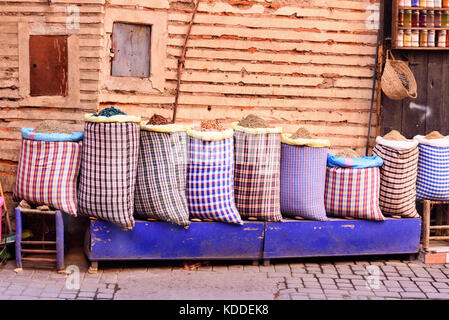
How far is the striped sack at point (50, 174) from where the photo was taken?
5816 millimetres

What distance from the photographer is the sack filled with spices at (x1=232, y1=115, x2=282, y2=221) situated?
6062 millimetres

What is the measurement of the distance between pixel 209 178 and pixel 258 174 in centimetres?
53

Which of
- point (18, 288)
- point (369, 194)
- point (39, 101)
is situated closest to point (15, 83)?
point (39, 101)

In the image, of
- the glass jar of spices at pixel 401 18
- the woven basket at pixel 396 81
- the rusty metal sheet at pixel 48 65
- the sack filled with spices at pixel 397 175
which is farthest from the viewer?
the glass jar of spices at pixel 401 18

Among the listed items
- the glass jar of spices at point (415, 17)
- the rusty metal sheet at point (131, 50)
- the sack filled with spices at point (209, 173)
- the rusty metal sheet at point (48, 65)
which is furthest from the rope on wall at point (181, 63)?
the glass jar of spices at point (415, 17)

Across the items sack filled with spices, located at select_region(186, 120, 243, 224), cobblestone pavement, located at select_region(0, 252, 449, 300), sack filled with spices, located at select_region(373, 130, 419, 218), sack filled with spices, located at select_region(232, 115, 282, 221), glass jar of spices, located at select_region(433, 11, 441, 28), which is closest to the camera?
cobblestone pavement, located at select_region(0, 252, 449, 300)

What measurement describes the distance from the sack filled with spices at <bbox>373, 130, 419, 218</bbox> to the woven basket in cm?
72

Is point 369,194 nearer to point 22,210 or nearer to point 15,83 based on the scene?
point 22,210

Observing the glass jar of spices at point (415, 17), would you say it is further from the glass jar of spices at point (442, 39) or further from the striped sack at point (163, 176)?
the striped sack at point (163, 176)

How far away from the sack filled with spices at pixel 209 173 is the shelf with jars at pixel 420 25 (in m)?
2.74

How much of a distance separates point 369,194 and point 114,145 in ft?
9.04

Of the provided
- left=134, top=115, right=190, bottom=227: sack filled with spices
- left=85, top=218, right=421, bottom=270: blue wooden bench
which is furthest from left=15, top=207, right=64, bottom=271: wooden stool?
left=134, top=115, right=190, bottom=227: sack filled with spices

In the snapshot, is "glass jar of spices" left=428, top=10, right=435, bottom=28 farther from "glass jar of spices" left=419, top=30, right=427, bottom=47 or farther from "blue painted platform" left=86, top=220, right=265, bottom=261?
"blue painted platform" left=86, top=220, right=265, bottom=261

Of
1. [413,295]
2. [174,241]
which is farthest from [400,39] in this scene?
[174,241]
